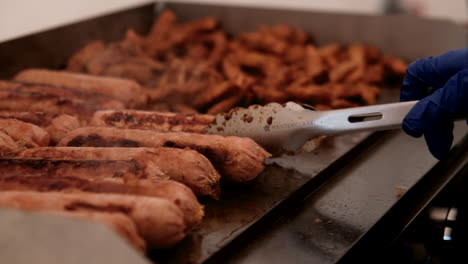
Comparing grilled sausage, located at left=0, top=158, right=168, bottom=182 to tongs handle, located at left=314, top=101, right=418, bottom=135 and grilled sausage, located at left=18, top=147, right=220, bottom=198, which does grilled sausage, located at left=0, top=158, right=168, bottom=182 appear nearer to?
grilled sausage, located at left=18, top=147, right=220, bottom=198

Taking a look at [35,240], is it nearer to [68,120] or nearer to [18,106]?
[68,120]

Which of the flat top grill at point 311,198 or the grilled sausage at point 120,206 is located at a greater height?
the grilled sausage at point 120,206

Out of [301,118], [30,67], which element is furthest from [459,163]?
[30,67]

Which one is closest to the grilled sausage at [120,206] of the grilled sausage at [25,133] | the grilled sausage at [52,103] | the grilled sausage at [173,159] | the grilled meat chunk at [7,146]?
the grilled sausage at [173,159]

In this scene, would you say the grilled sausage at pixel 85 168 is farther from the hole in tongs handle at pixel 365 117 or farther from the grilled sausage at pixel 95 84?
the grilled sausage at pixel 95 84

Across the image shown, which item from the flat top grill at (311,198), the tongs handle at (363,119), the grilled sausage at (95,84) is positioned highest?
the tongs handle at (363,119)

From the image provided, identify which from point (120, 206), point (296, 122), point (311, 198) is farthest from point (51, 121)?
point (311, 198)

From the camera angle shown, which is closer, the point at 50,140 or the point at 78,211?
the point at 78,211

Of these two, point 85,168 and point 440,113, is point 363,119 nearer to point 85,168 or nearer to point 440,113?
point 440,113
